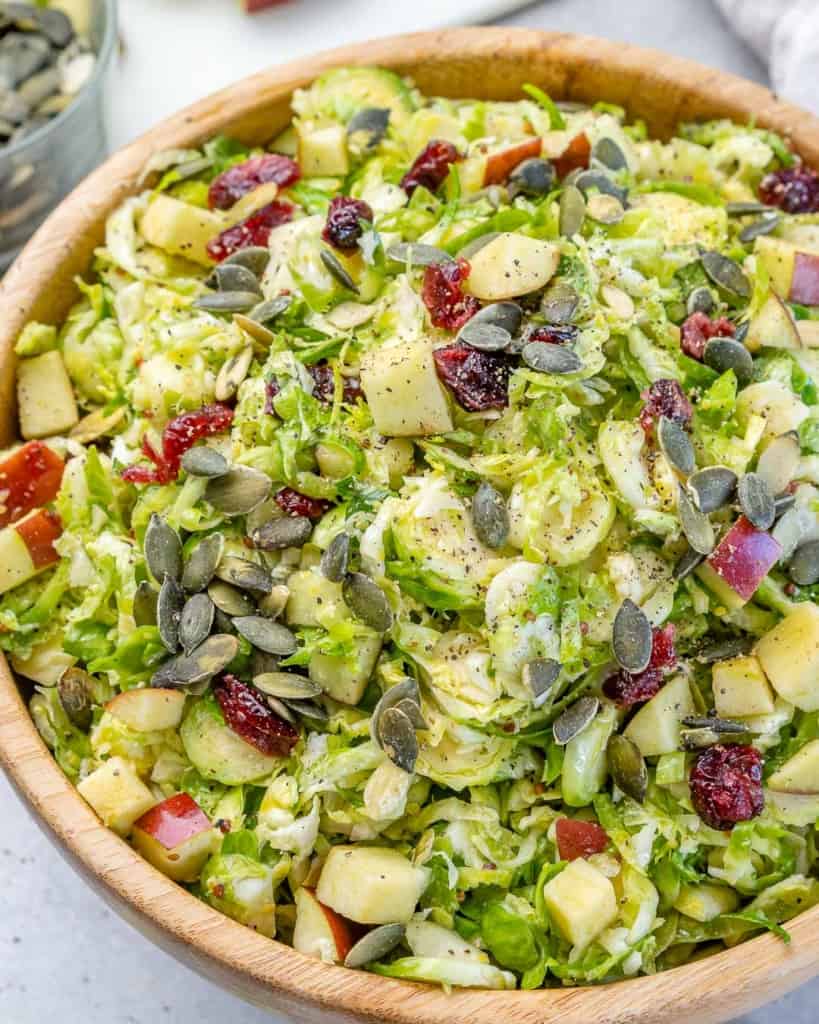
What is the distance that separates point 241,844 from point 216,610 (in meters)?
0.56

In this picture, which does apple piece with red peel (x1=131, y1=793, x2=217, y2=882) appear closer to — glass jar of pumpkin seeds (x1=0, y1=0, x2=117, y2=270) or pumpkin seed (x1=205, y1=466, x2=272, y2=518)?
pumpkin seed (x1=205, y1=466, x2=272, y2=518)

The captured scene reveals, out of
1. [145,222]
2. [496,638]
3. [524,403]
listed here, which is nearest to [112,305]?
[145,222]

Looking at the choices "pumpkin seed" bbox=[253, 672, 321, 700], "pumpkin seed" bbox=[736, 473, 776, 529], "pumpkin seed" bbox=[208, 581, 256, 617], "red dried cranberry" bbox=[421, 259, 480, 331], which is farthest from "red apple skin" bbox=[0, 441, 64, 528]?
"pumpkin seed" bbox=[736, 473, 776, 529]

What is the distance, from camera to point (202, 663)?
3152 millimetres

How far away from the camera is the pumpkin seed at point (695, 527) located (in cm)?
311

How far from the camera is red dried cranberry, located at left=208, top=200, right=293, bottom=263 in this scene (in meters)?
3.73

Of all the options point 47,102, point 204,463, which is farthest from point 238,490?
point 47,102

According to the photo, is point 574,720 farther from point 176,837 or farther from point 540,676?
point 176,837

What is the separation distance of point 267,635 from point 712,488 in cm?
112

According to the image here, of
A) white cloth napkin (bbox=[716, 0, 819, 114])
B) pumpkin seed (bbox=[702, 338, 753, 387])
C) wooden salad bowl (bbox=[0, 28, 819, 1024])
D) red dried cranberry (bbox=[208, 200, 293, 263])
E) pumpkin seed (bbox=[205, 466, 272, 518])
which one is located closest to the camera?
wooden salad bowl (bbox=[0, 28, 819, 1024])

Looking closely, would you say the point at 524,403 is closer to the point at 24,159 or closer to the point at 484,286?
the point at 484,286

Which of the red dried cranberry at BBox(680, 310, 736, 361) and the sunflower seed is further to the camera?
the red dried cranberry at BBox(680, 310, 736, 361)

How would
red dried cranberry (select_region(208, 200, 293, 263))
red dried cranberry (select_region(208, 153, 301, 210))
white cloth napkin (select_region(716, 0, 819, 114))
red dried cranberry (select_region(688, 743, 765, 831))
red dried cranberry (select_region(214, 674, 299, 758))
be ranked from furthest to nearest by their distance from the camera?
white cloth napkin (select_region(716, 0, 819, 114)) → red dried cranberry (select_region(208, 153, 301, 210)) → red dried cranberry (select_region(208, 200, 293, 263)) → red dried cranberry (select_region(214, 674, 299, 758)) → red dried cranberry (select_region(688, 743, 765, 831))

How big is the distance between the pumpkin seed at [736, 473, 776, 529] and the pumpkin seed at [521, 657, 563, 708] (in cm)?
59
